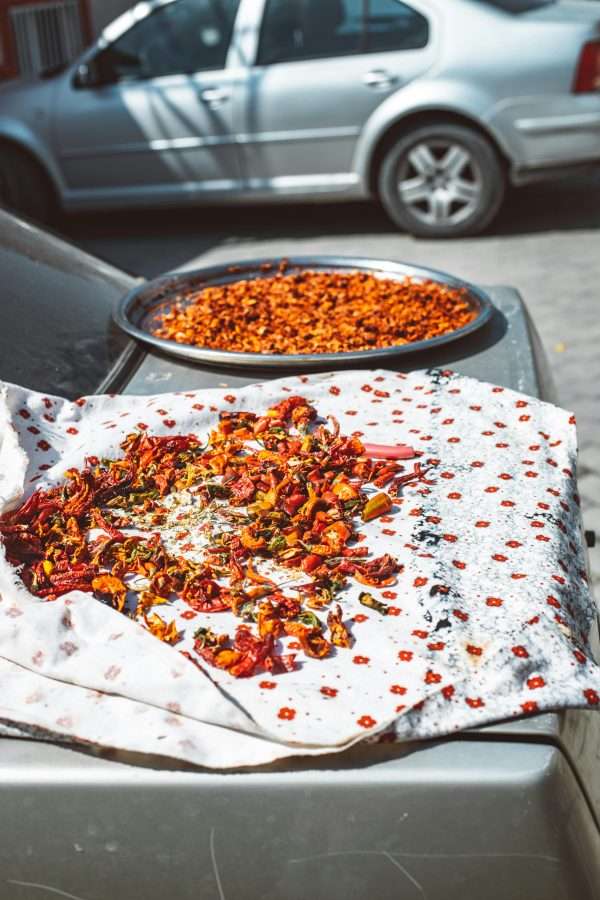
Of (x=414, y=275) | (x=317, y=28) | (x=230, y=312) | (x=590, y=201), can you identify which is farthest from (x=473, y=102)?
(x=230, y=312)

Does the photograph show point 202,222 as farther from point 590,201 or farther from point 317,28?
point 590,201

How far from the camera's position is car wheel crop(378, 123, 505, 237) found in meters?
7.64

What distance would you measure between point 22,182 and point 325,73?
2.68 meters

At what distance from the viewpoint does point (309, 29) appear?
7777mm

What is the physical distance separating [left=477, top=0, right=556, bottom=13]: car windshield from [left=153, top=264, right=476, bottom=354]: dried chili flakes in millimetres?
5049

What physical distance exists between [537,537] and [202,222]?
25.4ft

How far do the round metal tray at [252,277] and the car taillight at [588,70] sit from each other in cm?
455

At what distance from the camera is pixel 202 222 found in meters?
9.15

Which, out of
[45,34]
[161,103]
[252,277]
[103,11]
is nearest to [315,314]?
[252,277]

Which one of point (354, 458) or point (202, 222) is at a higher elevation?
point (354, 458)

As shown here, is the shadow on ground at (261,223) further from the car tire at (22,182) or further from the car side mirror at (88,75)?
the car side mirror at (88,75)

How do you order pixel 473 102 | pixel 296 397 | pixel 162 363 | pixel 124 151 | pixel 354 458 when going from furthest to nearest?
1. pixel 124 151
2. pixel 473 102
3. pixel 162 363
4. pixel 296 397
5. pixel 354 458

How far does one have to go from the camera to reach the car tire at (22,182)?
8500 mm

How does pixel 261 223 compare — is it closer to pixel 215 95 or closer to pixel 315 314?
pixel 215 95
